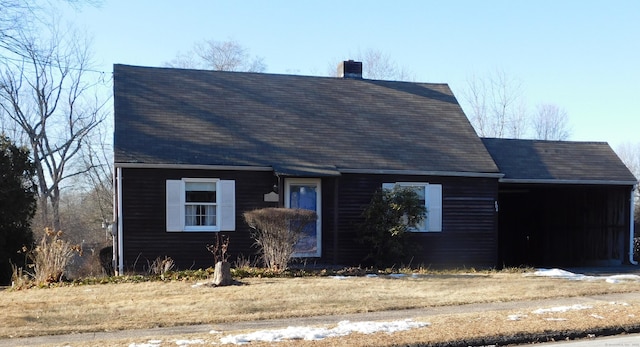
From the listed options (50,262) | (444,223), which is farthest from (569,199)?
(50,262)

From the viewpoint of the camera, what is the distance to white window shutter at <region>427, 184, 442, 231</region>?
17.5 metres

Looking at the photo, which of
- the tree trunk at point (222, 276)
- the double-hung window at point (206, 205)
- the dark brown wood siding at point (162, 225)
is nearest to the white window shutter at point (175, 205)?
the double-hung window at point (206, 205)

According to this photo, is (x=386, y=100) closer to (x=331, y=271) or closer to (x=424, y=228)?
(x=424, y=228)

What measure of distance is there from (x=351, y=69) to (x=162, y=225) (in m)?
9.48

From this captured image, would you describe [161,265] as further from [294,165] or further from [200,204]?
[294,165]

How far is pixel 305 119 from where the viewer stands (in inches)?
736

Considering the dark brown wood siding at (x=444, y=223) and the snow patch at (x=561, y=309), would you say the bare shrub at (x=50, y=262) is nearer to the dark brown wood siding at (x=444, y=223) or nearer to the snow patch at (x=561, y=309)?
the dark brown wood siding at (x=444, y=223)

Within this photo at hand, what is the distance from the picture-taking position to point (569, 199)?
22.2 meters

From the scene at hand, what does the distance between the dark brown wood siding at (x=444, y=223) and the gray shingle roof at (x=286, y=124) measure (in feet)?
1.48

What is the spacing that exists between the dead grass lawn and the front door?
2.94m

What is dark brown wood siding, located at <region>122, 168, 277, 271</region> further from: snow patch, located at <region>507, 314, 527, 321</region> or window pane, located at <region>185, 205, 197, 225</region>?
snow patch, located at <region>507, 314, 527, 321</region>

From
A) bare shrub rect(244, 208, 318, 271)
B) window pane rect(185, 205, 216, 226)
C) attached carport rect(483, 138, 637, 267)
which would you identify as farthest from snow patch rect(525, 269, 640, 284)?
window pane rect(185, 205, 216, 226)

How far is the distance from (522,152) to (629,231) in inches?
164

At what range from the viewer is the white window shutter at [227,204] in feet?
53.1
